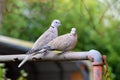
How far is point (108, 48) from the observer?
12047mm

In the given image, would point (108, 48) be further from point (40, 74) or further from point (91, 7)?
point (40, 74)

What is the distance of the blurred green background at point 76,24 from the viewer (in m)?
11.2

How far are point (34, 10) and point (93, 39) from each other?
1817 mm

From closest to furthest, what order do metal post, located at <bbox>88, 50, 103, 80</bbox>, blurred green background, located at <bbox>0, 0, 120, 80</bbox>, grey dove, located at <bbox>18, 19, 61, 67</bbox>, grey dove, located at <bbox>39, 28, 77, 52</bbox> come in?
metal post, located at <bbox>88, 50, 103, 80</bbox> → grey dove, located at <bbox>39, 28, 77, 52</bbox> → grey dove, located at <bbox>18, 19, 61, 67</bbox> → blurred green background, located at <bbox>0, 0, 120, 80</bbox>

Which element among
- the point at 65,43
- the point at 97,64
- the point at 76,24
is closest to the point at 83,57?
the point at 97,64

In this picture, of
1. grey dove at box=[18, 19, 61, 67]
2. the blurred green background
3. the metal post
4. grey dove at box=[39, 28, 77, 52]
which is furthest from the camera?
the blurred green background

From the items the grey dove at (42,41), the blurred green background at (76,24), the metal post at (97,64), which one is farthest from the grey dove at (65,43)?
the blurred green background at (76,24)

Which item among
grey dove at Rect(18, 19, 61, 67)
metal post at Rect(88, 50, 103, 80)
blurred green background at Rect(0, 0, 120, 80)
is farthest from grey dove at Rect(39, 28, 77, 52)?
blurred green background at Rect(0, 0, 120, 80)

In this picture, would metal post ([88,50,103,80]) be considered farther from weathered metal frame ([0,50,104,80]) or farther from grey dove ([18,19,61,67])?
grey dove ([18,19,61,67])

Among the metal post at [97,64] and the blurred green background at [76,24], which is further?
the blurred green background at [76,24]

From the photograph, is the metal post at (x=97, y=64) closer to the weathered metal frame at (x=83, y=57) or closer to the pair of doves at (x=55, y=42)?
the weathered metal frame at (x=83, y=57)

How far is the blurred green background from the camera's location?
441 inches

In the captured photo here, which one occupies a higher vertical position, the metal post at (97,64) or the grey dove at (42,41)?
the grey dove at (42,41)

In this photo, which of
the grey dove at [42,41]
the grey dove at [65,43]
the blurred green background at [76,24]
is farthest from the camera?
the blurred green background at [76,24]
